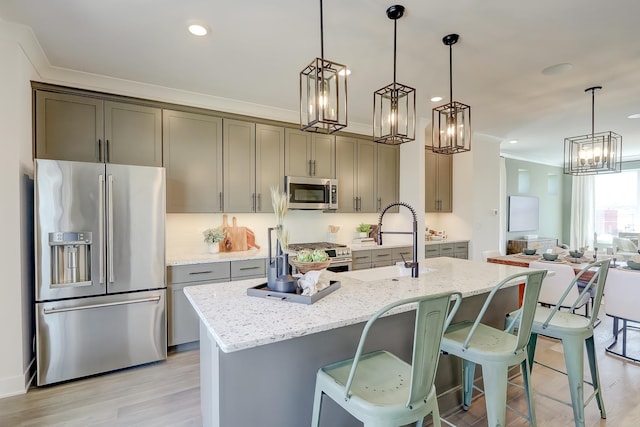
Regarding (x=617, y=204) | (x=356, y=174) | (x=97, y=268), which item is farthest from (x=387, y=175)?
(x=617, y=204)

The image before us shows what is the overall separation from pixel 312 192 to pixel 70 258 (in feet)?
8.30

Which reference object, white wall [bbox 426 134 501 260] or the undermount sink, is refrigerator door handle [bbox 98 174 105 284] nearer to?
the undermount sink

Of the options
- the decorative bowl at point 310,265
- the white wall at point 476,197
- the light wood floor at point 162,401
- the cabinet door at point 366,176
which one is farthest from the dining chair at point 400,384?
the white wall at point 476,197

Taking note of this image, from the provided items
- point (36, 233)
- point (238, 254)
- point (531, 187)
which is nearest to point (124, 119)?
point (36, 233)

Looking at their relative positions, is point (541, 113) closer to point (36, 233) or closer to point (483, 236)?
point (483, 236)

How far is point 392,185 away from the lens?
15.9 feet

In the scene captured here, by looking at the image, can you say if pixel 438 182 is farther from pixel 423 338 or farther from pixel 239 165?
pixel 423 338

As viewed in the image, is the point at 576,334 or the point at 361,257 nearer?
the point at 576,334

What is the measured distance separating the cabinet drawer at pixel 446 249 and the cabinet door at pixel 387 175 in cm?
106

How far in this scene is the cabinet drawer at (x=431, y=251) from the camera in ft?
15.8

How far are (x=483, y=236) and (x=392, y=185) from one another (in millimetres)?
1973

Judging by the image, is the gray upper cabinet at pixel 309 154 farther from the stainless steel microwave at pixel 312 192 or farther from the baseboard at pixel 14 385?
the baseboard at pixel 14 385

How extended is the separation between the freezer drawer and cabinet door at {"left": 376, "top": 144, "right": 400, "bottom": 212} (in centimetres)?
313

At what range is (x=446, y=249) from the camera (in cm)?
507
